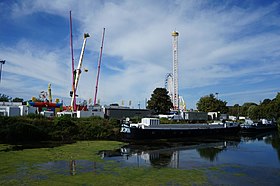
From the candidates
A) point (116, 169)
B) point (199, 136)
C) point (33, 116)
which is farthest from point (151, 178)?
point (199, 136)

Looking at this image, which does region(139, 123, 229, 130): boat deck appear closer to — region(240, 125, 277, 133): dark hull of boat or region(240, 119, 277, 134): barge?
region(240, 125, 277, 133): dark hull of boat

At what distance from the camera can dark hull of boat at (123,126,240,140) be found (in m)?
36.5

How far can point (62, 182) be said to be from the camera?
44.4 ft

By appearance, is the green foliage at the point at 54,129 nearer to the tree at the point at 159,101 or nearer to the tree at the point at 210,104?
the tree at the point at 159,101

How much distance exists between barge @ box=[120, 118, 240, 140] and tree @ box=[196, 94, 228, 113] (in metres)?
39.4

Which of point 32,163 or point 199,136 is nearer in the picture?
point 32,163

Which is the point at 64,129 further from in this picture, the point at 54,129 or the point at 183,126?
the point at 183,126

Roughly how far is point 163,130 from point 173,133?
2.44 m

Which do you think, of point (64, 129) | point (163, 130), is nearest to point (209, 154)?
point (163, 130)

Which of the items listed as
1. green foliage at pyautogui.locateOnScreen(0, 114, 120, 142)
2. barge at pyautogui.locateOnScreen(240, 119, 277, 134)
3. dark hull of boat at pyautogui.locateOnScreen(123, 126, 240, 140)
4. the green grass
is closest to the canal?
the green grass

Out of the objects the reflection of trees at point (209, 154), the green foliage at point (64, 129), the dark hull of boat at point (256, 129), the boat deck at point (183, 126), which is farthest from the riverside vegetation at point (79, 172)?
the dark hull of boat at point (256, 129)

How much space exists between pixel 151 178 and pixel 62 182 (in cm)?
512

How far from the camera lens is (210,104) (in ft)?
298

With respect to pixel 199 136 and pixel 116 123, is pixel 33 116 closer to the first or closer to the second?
pixel 116 123
